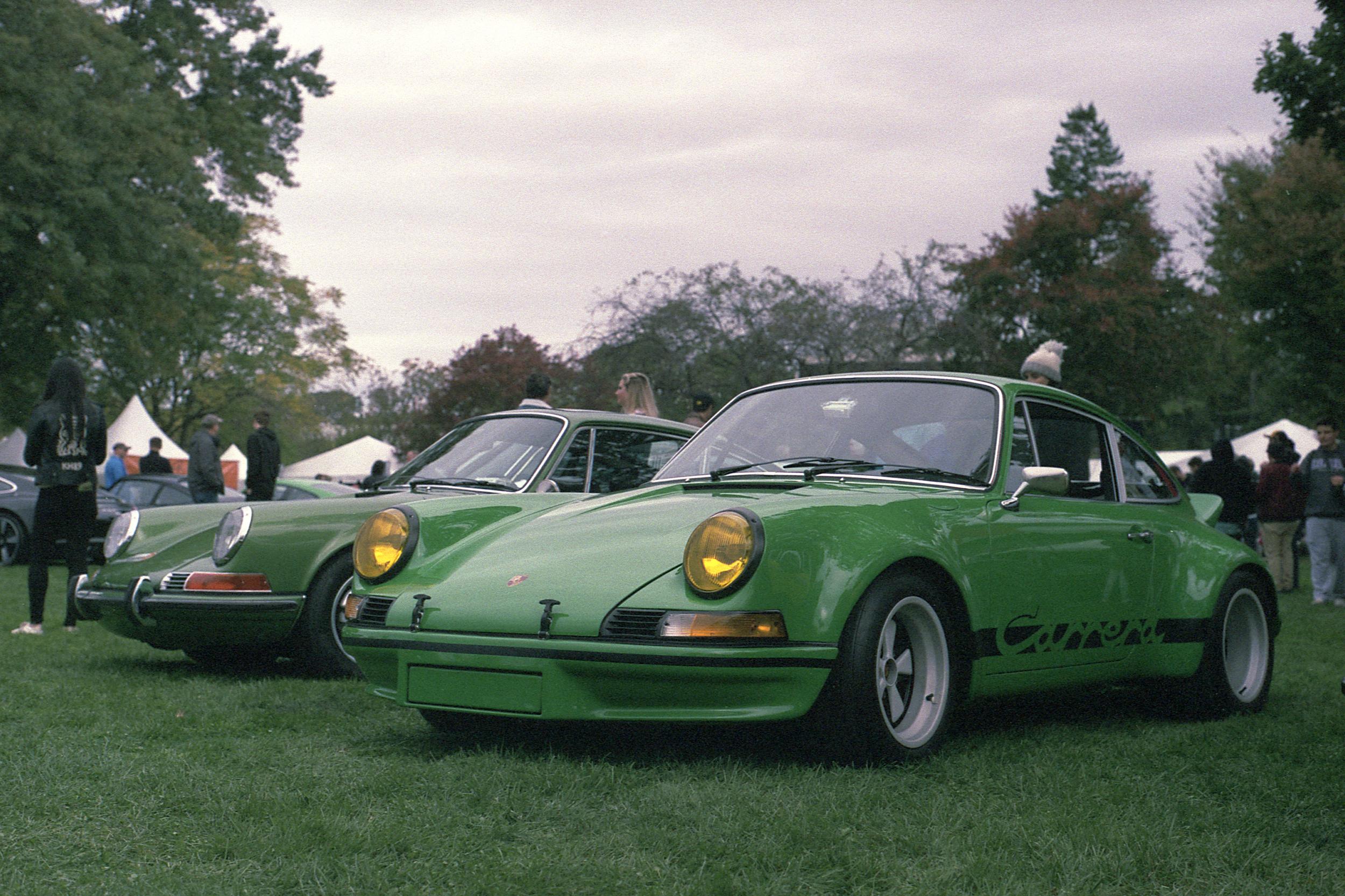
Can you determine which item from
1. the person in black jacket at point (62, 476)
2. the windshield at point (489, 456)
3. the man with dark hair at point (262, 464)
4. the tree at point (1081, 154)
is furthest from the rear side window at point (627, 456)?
the tree at point (1081, 154)

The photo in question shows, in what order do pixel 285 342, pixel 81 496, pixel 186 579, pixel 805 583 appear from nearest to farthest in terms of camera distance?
pixel 805 583 < pixel 186 579 < pixel 81 496 < pixel 285 342

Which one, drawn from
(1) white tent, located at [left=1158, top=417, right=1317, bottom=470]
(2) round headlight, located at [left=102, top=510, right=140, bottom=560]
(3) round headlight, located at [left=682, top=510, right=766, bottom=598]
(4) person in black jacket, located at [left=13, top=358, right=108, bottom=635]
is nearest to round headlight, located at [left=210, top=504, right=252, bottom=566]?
(2) round headlight, located at [left=102, top=510, right=140, bottom=560]

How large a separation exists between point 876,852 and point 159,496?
15803 mm

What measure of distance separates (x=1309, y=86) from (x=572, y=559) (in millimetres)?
11660

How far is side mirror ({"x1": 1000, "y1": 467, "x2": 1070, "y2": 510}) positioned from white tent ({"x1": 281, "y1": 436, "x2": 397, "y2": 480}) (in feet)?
161

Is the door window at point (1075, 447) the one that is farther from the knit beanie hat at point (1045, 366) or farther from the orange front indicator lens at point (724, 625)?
the orange front indicator lens at point (724, 625)

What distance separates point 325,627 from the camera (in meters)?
6.55

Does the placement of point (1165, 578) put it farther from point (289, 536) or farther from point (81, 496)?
point (81, 496)

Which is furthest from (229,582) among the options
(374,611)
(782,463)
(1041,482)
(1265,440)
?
(1265,440)

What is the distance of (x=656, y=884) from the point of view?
299 cm

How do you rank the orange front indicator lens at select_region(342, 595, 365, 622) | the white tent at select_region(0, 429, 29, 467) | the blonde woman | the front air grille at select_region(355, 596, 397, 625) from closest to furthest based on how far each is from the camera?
1. the front air grille at select_region(355, 596, 397, 625)
2. the orange front indicator lens at select_region(342, 595, 365, 622)
3. the blonde woman
4. the white tent at select_region(0, 429, 29, 467)

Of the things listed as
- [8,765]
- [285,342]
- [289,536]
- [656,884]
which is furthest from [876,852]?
[285,342]

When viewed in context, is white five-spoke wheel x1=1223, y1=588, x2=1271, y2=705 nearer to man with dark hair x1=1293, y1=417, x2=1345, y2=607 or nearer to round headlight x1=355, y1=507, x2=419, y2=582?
round headlight x1=355, y1=507, x2=419, y2=582

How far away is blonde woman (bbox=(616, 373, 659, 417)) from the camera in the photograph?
9320 millimetres
